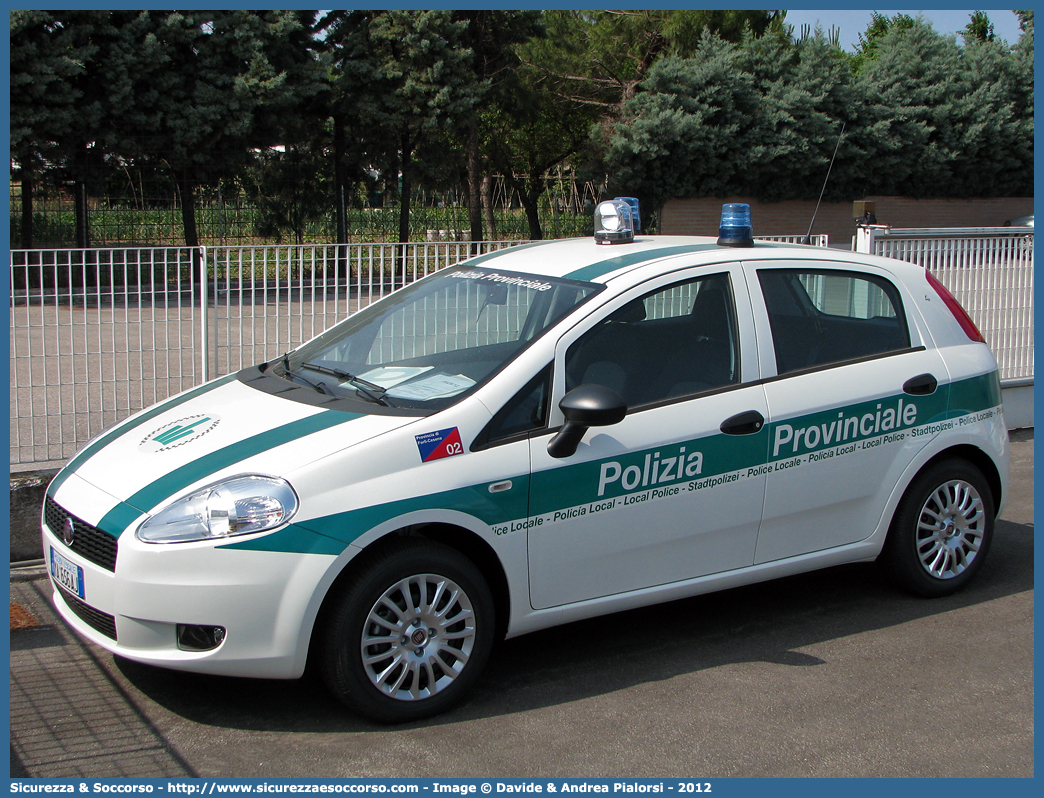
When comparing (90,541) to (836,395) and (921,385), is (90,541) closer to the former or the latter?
(836,395)

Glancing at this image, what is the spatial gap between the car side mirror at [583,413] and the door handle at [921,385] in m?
1.65

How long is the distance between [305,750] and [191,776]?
0.39 metres

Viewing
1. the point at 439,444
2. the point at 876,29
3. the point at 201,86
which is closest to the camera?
the point at 439,444

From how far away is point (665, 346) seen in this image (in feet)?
14.5

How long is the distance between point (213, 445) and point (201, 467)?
15cm

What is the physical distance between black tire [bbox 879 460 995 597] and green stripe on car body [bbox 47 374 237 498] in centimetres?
326

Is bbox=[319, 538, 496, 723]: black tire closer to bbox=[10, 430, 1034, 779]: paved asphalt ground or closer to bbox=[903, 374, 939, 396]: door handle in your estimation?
bbox=[10, 430, 1034, 779]: paved asphalt ground

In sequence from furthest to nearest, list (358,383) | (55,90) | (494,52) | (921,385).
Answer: (494,52), (55,90), (921,385), (358,383)

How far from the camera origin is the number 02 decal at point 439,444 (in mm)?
3744

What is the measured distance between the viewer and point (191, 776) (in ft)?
11.3

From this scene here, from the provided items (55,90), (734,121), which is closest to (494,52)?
(734,121)

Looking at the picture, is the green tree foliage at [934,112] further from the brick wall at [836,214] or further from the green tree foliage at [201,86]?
the green tree foliage at [201,86]

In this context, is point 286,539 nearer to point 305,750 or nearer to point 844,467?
point 305,750

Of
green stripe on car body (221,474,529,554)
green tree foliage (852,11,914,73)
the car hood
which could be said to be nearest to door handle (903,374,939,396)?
green stripe on car body (221,474,529,554)
